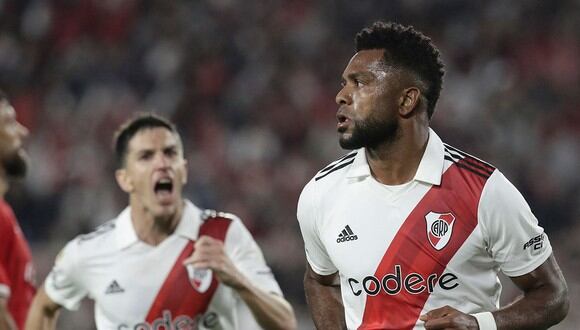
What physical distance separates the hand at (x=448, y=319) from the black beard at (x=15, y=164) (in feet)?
8.65

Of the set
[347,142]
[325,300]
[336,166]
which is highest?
[347,142]

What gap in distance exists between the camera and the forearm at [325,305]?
4051mm

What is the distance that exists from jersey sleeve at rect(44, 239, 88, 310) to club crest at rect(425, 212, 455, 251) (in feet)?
6.97

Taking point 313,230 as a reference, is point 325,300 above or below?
below

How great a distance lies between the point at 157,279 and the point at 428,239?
176 cm

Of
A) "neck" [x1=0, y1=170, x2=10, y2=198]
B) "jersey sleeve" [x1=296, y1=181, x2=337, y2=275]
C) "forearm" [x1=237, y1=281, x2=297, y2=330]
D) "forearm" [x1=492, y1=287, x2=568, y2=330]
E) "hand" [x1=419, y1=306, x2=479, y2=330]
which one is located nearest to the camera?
"hand" [x1=419, y1=306, x2=479, y2=330]

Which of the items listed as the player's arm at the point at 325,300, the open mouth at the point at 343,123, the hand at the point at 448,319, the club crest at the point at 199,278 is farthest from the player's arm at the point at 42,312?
the hand at the point at 448,319

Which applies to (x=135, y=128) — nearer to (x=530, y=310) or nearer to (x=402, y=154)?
(x=402, y=154)

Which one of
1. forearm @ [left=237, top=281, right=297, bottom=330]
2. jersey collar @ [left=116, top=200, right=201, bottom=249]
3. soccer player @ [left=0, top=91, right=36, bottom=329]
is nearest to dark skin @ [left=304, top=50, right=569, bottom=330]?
forearm @ [left=237, top=281, right=297, bottom=330]

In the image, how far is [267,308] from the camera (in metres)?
4.89

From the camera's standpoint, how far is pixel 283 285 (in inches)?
322

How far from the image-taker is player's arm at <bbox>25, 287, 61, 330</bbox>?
5223mm

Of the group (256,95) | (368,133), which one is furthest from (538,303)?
(256,95)

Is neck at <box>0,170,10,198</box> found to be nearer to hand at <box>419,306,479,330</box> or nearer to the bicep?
hand at <box>419,306,479,330</box>
